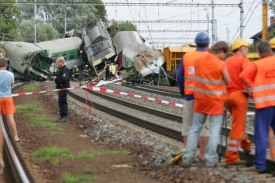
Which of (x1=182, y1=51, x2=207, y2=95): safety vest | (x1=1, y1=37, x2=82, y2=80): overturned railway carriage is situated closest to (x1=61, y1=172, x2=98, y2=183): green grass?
(x1=182, y1=51, x2=207, y2=95): safety vest

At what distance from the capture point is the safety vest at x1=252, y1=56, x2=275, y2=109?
7.60m

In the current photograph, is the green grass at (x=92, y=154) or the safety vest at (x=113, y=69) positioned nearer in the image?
the green grass at (x=92, y=154)

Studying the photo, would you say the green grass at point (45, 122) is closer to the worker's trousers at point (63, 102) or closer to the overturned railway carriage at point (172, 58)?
the worker's trousers at point (63, 102)

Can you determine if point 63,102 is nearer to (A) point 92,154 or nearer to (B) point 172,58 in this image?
(A) point 92,154

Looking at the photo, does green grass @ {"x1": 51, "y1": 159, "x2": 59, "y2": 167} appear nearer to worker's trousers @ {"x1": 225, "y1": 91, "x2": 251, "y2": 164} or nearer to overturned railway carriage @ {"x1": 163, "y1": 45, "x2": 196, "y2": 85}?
worker's trousers @ {"x1": 225, "y1": 91, "x2": 251, "y2": 164}

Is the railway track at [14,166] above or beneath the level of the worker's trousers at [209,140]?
beneath

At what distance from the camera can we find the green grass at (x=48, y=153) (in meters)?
9.90

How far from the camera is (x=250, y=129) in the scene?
13.4m

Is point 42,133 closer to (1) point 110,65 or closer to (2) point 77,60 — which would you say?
(1) point 110,65

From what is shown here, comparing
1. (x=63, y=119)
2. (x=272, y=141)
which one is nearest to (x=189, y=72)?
(x=272, y=141)

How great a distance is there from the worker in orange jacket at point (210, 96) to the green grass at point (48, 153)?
3.05 m

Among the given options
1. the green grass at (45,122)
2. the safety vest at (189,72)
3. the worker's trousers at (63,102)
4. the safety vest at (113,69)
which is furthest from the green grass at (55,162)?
the safety vest at (113,69)

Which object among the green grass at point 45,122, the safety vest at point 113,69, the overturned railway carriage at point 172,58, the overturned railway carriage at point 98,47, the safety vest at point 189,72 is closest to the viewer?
the safety vest at point 189,72

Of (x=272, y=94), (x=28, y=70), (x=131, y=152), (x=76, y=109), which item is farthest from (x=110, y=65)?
(x=272, y=94)
